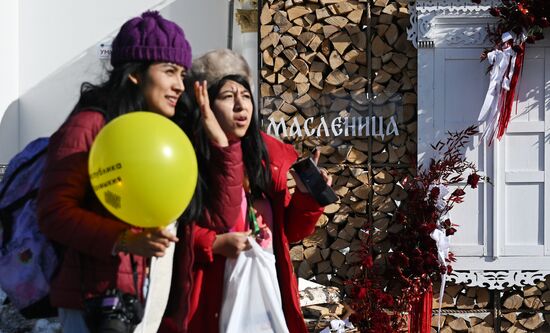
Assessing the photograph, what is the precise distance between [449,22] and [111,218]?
3.78 m

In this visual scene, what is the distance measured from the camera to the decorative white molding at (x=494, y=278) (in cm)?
616

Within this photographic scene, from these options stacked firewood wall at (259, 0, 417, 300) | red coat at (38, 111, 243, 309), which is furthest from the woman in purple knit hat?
stacked firewood wall at (259, 0, 417, 300)

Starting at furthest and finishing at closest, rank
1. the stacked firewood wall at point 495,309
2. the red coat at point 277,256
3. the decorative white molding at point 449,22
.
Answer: the stacked firewood wall at point 495,309, the decorative white molding at point 449,22, the red coat at point 277,256

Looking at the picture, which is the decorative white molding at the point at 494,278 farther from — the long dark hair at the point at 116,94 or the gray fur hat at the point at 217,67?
the long dark hair at the point at 116,94

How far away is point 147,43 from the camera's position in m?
3.07

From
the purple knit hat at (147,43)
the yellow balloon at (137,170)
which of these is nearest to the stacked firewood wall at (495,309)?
the purple knit hat at (147,43)

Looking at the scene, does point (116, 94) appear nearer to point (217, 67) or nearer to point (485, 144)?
point (217, 67)

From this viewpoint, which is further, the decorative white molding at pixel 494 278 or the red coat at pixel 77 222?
the decorative white molding at pixel 494 278

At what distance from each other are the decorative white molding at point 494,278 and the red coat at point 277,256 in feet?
8.63

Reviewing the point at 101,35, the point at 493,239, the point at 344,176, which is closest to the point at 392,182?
the point at 344,176

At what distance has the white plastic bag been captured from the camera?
349 cm

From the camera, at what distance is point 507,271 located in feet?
20.3

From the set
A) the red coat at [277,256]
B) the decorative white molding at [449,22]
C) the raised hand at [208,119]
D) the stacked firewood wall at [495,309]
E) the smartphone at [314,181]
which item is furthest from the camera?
the stacked firewood wall at [495,309]

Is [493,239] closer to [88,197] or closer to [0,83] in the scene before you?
[0,83]
